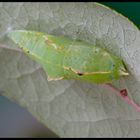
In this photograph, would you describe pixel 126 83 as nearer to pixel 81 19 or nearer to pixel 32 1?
pixel 81 19

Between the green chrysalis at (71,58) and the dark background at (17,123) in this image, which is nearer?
the green chrysalis at (71,58)

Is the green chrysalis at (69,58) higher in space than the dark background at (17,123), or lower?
higher

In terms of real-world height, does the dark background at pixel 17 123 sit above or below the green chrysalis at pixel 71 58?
below

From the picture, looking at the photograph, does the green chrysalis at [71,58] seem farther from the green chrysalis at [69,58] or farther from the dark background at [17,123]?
the dark background at [17,123]

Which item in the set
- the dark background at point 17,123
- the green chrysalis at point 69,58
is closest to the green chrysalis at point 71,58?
the green chrysalis at point 69,58

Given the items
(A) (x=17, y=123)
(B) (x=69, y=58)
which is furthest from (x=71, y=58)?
(A) (x=17, y=123)

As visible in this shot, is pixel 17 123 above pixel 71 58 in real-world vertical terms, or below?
below

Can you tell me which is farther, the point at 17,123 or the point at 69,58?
the point at 17,123

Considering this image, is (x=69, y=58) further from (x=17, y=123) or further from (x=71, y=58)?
(x=17, y=123)

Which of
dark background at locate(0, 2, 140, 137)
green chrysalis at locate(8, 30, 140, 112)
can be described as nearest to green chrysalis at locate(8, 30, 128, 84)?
green chrysalis at locate(8, 30, 140, 112)
